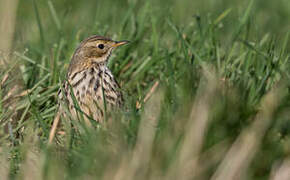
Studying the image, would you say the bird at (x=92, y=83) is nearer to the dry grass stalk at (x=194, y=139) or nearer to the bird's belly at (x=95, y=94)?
the bird's belly at (x=95, y=94)

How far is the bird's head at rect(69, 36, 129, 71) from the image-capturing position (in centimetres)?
517

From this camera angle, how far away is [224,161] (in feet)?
11.5

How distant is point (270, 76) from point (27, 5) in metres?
4.61

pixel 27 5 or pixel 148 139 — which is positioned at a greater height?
pixel 27 5

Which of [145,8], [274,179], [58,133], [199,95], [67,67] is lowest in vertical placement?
[274,179]

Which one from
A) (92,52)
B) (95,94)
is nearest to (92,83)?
(95,94)

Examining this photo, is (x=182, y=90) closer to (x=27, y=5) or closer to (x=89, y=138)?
(x=89, y=138)

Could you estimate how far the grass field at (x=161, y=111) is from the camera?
3451 mm

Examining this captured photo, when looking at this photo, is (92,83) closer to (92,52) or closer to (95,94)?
(95,94)

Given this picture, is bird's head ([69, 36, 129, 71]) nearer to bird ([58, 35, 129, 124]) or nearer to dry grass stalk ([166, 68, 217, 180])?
bird ([58, 35, 129, 124])

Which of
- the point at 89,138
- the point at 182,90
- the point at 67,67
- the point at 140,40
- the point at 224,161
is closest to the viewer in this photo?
the point at 224,161

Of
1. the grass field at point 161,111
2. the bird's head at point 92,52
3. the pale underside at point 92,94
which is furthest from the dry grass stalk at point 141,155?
the bird's head at point 92,52

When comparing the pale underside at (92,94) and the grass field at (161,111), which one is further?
the pale underside at (92,94)

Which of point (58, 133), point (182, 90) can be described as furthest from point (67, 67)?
point (182, 90)
